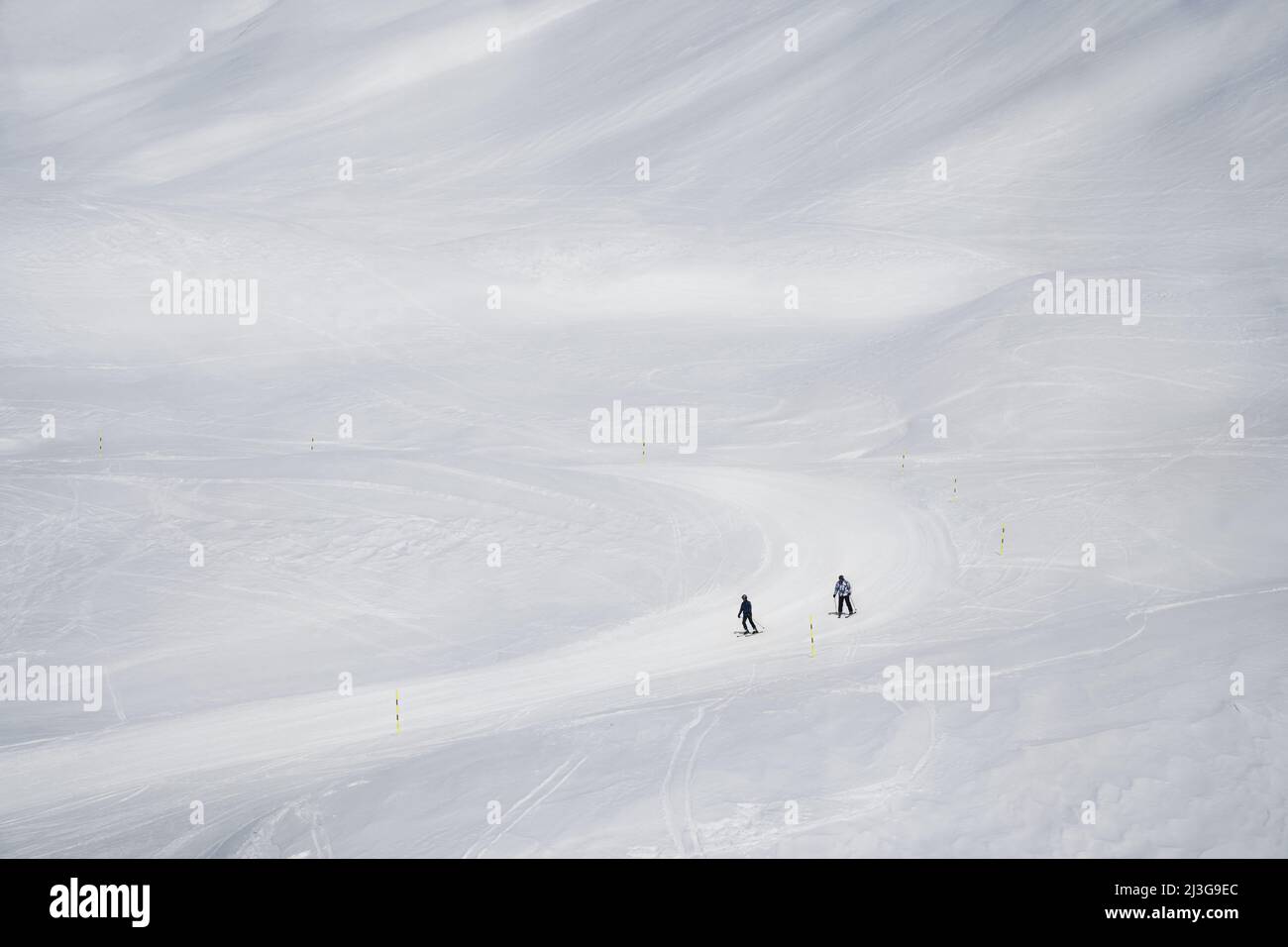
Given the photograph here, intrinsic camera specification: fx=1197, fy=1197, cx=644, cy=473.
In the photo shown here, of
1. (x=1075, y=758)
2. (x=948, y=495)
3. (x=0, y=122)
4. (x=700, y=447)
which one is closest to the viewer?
(x=1075, y=758)

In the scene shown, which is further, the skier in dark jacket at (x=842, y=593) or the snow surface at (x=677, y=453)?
the skier in dark jacket at (x=842, y=593)

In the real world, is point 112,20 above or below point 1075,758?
above

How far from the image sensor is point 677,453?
30.3 meters

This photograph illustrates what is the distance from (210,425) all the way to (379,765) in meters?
19.6

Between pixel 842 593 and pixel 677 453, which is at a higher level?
pixel 677 453

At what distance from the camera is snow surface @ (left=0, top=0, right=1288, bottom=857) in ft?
43.7

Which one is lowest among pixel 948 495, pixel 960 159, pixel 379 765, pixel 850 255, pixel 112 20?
pixel 379 765

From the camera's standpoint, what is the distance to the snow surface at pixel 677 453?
43.7 feet

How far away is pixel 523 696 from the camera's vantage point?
58.2 ft

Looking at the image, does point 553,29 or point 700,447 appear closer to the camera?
point 700,447

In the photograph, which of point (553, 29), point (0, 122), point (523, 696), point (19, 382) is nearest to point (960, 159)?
point (553, 29)

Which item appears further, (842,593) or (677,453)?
(677,453)

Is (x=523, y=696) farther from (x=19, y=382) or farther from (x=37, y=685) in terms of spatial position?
(x=19, y=382)

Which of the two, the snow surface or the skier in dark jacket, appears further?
the skier in dark jacket
